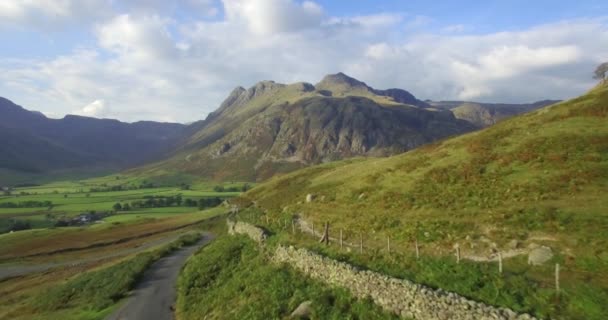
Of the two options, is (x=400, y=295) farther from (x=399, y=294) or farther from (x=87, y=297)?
(x=87, y=297)

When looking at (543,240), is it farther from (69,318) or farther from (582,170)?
(69,318)

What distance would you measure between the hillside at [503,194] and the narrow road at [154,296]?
2012 cm

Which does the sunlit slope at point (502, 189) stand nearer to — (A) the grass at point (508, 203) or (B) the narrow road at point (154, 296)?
(A) the grass at point (508, 203)

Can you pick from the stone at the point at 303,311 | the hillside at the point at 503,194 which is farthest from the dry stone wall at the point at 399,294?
the hillside at the point at 503,194

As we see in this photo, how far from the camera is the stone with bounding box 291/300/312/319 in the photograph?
1083 inches

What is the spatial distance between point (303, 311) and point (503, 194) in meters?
26.6

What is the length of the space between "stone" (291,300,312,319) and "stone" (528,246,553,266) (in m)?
15.0

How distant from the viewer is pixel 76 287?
2269 inches

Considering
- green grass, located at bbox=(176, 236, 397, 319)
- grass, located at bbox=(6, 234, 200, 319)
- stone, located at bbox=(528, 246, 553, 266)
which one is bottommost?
grass, located at bbox=(6, 234, 200, 319)

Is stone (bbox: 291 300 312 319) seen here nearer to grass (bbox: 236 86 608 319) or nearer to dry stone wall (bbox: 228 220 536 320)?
dry stone wall (bbox: 228 220 536 320)

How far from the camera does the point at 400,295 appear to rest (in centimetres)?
2414

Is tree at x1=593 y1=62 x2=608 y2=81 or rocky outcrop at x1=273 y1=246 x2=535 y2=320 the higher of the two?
tree at x1=593 y1=62 x2=608 y2=81

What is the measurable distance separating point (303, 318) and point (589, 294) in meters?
16.2

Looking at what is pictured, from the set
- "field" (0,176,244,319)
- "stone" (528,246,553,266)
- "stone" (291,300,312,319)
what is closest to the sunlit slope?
"stone" (528,246,553,266)
